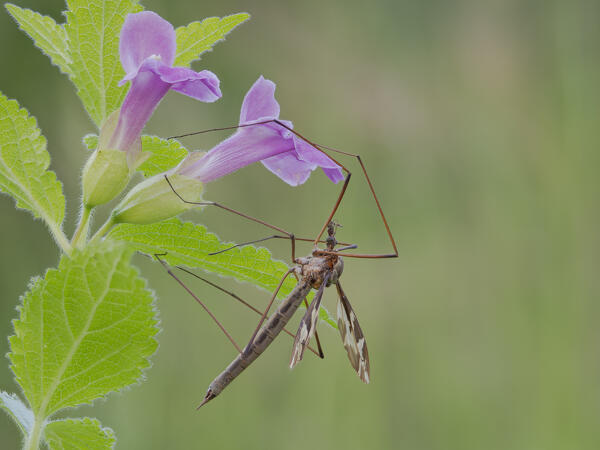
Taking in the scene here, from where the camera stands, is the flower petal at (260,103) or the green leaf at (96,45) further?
the flower petal at (260,103)

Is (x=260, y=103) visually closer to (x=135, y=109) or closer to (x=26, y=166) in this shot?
(x=135, y=109)

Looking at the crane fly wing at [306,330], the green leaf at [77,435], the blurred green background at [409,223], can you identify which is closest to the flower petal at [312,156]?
the crane fly wing at [306,330]

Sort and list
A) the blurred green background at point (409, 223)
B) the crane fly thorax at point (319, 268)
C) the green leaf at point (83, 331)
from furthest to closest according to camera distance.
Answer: the blurred green background at point (409, 223)
the crane fly thorax at point (319, 268)
the green leaf at point (83, 331)

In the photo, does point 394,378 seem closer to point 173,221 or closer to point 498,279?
point 498,279

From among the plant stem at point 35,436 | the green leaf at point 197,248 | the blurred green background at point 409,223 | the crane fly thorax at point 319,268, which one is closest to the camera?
the plant stem at point 35,436

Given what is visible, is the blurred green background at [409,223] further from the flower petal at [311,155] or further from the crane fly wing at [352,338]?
the flower petal at [311,155]

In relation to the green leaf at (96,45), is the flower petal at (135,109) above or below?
below
